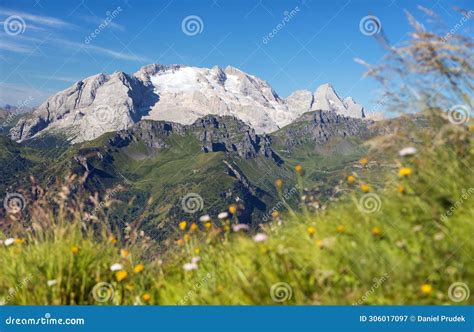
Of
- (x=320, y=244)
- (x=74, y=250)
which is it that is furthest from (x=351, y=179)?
(x=74, y=250)

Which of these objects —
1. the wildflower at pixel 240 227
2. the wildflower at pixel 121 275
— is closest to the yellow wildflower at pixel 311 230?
the wildflower at pixel 240 227

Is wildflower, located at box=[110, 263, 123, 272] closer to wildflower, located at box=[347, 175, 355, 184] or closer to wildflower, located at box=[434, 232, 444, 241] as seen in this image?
wildflower, located at box=[347, 175, 355, 184]

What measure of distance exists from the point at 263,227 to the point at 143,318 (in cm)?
238

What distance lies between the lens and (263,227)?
7.46 m

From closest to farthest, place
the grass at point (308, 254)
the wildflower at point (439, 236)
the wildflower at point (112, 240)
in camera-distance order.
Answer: the wildflower at point (439, 236) < the grass at point (308, 254) < the wildflower at point (112, 240)

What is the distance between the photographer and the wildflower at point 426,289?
5.31 m

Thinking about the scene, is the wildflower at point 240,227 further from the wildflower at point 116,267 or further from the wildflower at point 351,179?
the wildflower at point 116,267

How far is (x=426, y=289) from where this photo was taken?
530 centimetres

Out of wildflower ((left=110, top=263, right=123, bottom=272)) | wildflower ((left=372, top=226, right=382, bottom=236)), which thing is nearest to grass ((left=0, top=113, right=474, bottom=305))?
wildflower ((left=372, top=226, right=382, bottom=236))

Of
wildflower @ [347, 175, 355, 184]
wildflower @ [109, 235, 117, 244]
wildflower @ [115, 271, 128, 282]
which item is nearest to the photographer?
wildflower @ [347, 175, 355, 184]

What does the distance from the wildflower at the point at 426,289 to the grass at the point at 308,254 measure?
2 cm

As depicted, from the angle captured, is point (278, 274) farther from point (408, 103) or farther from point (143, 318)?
point (408, 103)

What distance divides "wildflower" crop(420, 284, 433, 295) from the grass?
15mm

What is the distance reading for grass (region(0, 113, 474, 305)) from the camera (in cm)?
575
